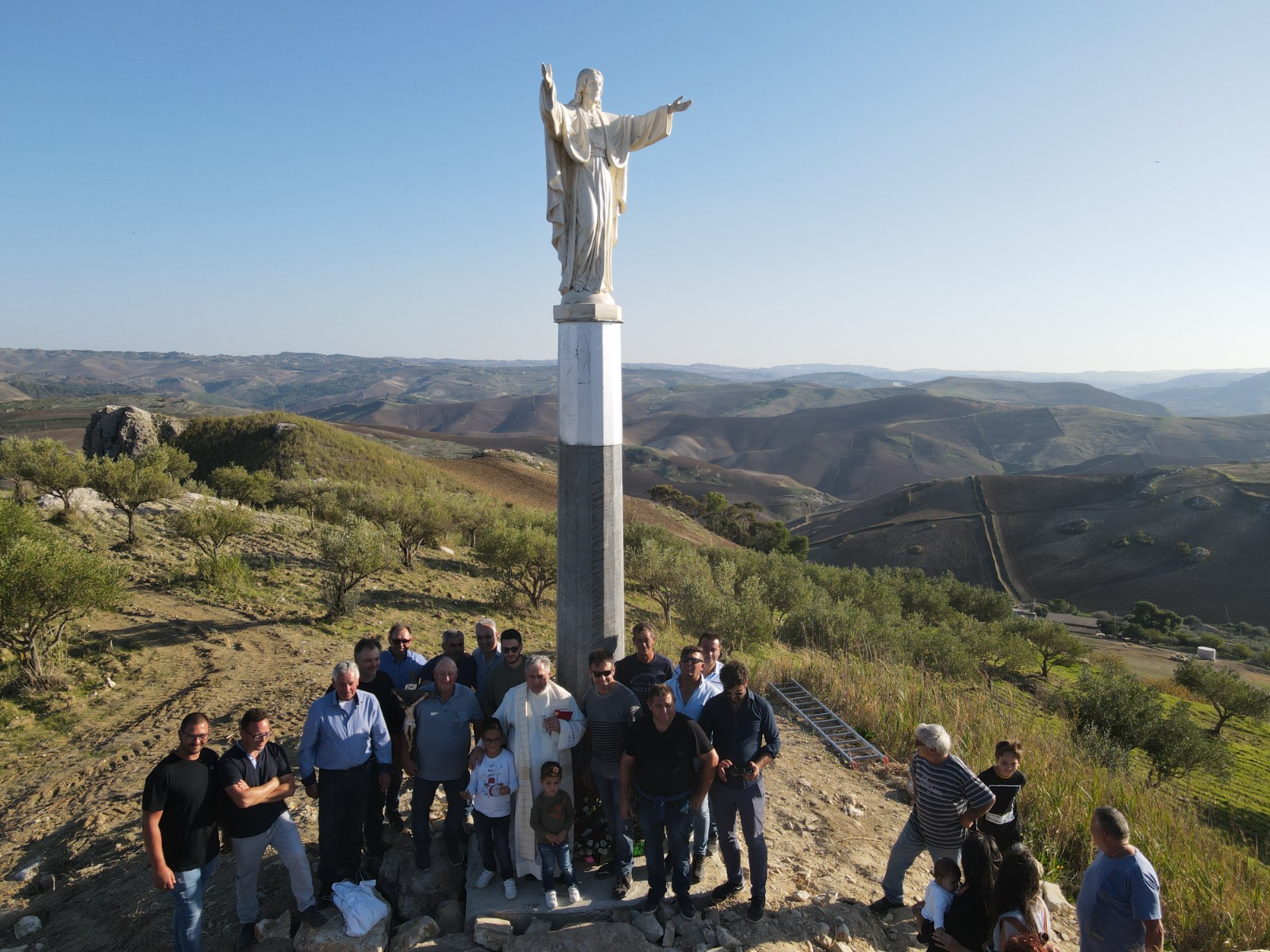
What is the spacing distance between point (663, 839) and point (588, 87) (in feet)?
19.2

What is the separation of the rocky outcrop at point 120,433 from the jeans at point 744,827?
102 feet

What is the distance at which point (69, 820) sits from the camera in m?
6.14

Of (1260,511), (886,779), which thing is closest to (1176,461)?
(1260,511)

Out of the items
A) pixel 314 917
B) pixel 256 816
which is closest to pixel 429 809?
pixel 314 917

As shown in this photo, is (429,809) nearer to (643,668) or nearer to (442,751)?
(442,751)

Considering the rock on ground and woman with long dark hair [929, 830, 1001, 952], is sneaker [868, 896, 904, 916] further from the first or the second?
the rock on ground

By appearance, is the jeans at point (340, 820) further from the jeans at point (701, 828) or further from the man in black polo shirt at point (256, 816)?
the jeans at point (701, 828)

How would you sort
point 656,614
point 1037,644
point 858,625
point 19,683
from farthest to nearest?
point 1037,644
point 656,614
point 858,625
point 19,683

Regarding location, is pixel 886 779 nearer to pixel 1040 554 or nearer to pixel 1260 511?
pixel 1040 554

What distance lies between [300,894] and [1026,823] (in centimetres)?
634

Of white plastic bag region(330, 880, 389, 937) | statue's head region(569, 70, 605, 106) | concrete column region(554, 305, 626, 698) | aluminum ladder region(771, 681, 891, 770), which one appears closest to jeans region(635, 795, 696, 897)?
concrete column region(554, 305, 626, 698)

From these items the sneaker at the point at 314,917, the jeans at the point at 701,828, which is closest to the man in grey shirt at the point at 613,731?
the jeans at the point at 701,828

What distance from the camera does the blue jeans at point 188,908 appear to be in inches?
159

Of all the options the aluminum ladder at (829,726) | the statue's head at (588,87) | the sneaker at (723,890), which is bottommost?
the aluminum ladder at (829,726)
